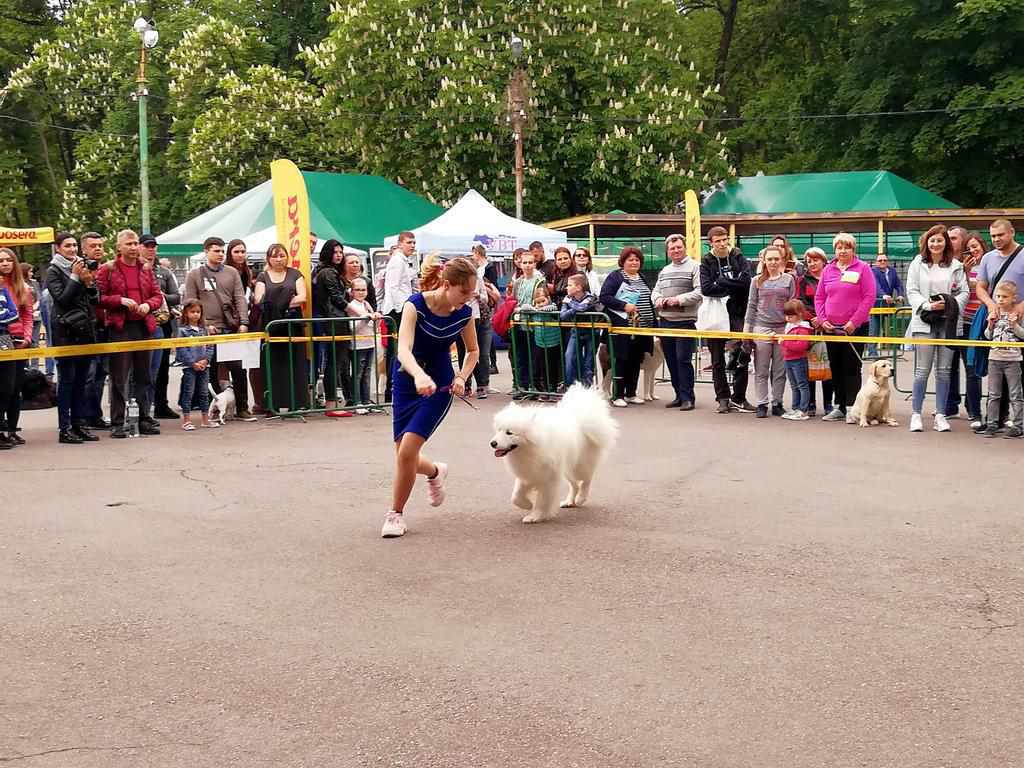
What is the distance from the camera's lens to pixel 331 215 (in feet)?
93.5

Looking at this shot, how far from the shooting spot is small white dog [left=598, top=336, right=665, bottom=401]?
637 inches

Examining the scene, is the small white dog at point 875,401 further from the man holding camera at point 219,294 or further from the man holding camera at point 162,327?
the man holding camera at point 162,327

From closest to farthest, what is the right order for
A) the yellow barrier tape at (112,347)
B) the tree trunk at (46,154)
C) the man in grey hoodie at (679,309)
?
1. the yellow barrier tape at (112,347)
2. the man in grey hoodie at (679,309)
3. the tree trunk at (46,154)

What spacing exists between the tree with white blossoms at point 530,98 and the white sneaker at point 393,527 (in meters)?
27.4

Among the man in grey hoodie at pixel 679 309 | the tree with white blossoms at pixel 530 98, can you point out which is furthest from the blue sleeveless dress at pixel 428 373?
the tree with white blossoms at pixel 530 98

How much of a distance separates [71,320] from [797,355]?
25.5 feet

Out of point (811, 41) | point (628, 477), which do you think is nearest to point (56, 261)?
point (628, 477)

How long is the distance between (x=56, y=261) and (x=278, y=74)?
30.1 meters

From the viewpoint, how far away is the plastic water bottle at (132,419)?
13375mm

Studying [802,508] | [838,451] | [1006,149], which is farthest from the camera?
[1006,149]

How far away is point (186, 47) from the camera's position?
44.5 meters

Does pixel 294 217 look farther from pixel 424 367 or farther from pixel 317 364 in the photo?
pixel 424 367

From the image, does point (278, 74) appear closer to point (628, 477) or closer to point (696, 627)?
point (628, 477)

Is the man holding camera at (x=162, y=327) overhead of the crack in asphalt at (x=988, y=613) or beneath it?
overhead
